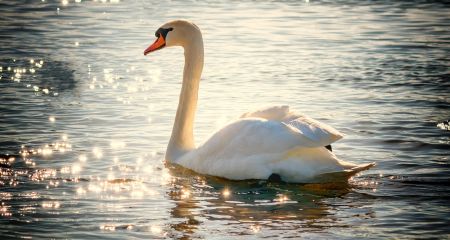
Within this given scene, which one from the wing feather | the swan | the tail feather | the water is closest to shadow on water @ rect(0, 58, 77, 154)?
the water

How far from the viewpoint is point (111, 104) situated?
49.2ft

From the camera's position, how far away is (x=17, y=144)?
1252 centimetres

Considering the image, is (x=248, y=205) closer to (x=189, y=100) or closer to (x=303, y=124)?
(x=303, y=124)

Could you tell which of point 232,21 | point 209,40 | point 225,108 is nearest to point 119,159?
point 225,108

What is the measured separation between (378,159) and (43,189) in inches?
150

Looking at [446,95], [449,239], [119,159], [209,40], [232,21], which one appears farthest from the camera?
[232,21]

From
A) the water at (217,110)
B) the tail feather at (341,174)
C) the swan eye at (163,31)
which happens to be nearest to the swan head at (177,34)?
the swan eye at (163,31)

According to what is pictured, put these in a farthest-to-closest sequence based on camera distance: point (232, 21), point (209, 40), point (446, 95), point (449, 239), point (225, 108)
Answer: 1. point (232, 21)
2. point (209, 40)
3. point (446, 95)
4. point (225, 108)
5. point (449, 239)

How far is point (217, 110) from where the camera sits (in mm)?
14547

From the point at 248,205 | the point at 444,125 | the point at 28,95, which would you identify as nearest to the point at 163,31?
the point at 248,205

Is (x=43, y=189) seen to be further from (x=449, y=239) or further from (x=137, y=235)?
(x=449, y=239)

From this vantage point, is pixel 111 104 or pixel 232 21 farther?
pixel 232 21

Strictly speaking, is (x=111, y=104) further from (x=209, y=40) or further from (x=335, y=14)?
(x=335, y=14)

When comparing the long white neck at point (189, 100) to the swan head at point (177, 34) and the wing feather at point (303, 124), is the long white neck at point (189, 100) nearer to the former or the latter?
the swan head at point (177, 34)
